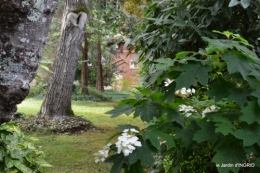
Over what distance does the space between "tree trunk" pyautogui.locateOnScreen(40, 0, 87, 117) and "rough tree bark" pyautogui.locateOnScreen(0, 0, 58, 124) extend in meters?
6.24

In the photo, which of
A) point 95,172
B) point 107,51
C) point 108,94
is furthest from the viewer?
point 107,51

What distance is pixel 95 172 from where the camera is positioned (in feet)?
13.5

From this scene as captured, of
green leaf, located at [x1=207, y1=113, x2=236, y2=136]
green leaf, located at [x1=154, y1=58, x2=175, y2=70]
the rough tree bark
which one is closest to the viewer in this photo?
green leaf, located at [x1=207, y1=113, x2=236, y2=136]

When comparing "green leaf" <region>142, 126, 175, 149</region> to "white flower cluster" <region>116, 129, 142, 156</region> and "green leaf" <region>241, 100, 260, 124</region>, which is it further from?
"green leaf" <region>241, 100, 260, 124</region>

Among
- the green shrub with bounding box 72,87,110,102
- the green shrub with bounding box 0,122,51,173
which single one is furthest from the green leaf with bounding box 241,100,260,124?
the green shrub with bounding box 72,87,110,102

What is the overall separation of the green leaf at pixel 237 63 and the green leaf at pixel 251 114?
4.1 inches

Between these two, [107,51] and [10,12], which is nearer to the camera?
[10,12]

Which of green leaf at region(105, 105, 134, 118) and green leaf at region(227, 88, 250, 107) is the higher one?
green leaf at region(227, 88, 250, 107)

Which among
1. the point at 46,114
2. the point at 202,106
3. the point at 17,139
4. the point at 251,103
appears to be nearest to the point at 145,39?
the point at 202,106

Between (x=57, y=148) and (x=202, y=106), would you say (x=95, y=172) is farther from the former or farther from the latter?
Answer: (x=202, y=106)

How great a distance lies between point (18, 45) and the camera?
1278mm

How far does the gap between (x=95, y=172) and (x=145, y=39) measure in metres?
2.24

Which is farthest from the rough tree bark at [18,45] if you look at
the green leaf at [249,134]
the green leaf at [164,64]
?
the green leaf at [249,134]

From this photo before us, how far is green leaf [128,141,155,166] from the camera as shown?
3.44 feet
